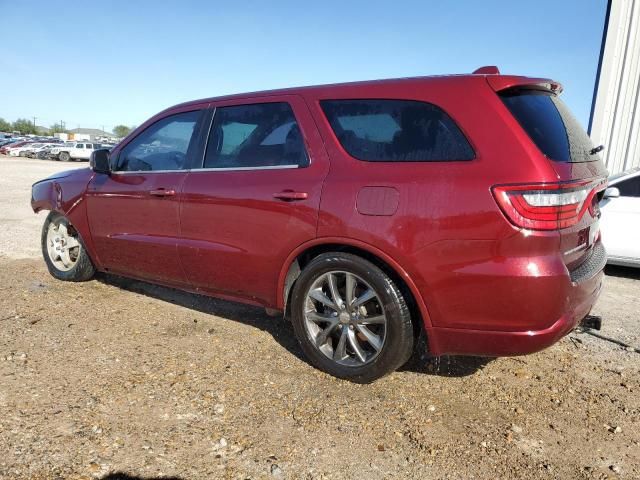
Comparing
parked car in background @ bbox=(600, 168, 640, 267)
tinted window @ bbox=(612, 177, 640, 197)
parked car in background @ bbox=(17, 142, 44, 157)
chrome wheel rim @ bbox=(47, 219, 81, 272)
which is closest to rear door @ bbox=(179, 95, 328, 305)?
chrome wheel rim @ bbox=(47, 219, 81, 272)

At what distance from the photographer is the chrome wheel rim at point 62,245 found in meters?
4.90

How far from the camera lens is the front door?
3766 mm

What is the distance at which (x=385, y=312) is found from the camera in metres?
2.79

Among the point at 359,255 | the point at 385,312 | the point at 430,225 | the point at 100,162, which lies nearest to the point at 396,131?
the point at 430,225

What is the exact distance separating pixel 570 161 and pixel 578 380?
57.0 inches

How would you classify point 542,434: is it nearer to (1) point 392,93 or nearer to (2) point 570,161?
(2) point 570,161

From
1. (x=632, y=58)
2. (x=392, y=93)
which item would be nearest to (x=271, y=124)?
(x=392, y=93)

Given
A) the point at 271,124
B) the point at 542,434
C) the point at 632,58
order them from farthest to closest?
1. the point at 632,58
2. the point at 271,124
3. the point at 542,434

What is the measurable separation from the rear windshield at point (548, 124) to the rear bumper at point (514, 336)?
0.68 meters

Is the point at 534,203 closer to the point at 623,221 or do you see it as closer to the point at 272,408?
the point at 272,408

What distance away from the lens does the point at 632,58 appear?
8.59 meters

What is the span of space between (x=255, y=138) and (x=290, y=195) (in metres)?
0.64

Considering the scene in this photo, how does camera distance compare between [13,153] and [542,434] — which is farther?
[13,153]

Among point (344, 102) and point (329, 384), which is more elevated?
point (344, 102)
